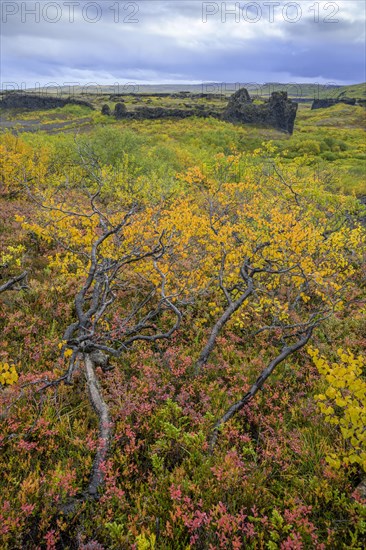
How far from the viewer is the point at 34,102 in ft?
457

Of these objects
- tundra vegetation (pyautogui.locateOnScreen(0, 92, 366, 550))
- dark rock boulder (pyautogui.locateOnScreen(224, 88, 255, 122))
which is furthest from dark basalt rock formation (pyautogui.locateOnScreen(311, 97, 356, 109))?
tundra vegetation (pyautogui.locateOnScreen(0, 92, 366, 550))

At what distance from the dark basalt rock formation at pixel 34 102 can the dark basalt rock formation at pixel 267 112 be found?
63.7 meters

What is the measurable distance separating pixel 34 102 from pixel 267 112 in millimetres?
99120

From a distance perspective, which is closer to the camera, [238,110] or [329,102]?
[238,110]

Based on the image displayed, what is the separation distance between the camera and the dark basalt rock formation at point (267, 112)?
311 ft

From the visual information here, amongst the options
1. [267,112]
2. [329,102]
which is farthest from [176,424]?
[329,102]

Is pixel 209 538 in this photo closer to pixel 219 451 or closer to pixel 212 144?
pixel 219 451

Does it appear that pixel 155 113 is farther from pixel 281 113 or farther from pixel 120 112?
pixel 281 113

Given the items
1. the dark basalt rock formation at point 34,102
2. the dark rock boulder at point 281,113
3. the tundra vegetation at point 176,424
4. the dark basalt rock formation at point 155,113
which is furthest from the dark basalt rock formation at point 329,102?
the tundra vegetation at point 176,424

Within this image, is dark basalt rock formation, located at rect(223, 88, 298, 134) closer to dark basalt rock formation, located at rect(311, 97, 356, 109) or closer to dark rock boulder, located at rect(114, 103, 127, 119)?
dark rock boulder, located at rect(114, 103, 127, 119)

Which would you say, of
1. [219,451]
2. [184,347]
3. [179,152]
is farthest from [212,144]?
[219,451]

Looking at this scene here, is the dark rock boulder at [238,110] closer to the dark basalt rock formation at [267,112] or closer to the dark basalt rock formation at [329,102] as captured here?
the dark basalt rock formation at [267,112]

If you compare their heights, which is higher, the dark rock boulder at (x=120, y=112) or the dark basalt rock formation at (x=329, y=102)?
the dark basalt rock formation at (x=329, y=102)

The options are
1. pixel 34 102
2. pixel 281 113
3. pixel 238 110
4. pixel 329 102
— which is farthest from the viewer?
pixel 329 102
